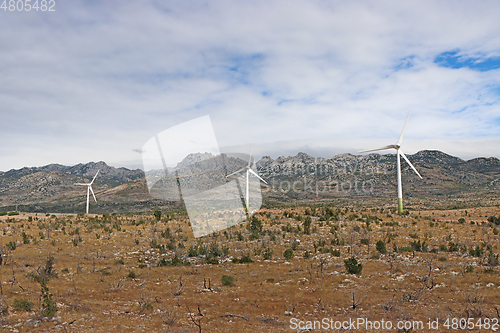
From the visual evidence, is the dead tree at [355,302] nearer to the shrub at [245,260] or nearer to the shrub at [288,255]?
the shrub at [288,255]

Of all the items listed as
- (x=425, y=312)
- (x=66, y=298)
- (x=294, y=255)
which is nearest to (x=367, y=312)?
(x=425, y=312)

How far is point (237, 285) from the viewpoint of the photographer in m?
16.1

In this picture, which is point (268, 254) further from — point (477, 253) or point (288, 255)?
point (477, 253)

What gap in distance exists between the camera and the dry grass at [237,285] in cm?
1157

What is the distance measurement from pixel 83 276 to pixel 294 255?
13.9 metres

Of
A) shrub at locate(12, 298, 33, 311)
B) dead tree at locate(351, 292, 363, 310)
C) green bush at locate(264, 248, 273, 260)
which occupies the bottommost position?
dead tree at locate(351, 292, 363, 310)

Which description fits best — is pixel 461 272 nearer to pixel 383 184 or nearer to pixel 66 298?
pixel 66 298

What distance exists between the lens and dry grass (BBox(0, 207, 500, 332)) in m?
11.6

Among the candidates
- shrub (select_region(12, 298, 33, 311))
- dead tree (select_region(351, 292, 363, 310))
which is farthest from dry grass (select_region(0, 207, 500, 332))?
shrub (select_region(12, 298, 33, 311))

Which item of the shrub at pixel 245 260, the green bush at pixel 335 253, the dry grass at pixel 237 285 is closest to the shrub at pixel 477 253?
the dry grass at pixel 237 285

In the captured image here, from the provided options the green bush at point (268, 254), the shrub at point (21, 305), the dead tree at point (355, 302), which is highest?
the shrub at point (21, 305)

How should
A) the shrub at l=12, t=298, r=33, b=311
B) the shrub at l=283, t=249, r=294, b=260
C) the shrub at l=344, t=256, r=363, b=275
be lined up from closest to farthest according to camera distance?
the shrub at l=12, t=298, r=33, b=311 → the shrub at l=344, t=256, r=363, b=275 → the shrub at l=283, t=249, r=294, b=260

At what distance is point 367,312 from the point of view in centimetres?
1215

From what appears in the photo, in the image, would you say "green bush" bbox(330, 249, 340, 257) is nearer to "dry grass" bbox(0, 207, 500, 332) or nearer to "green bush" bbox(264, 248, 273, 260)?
"dry grass" bbox(0, 207, 500, 332)
